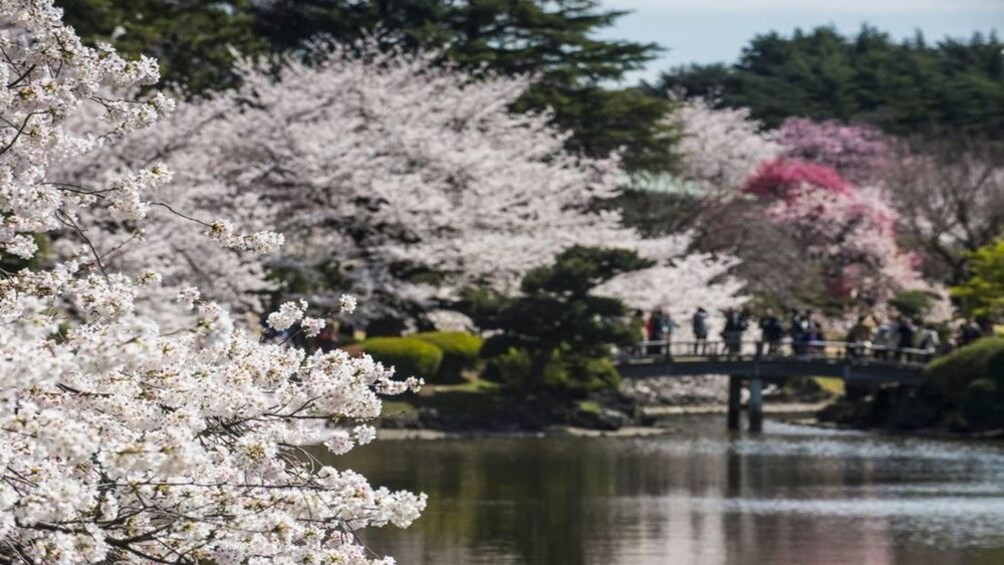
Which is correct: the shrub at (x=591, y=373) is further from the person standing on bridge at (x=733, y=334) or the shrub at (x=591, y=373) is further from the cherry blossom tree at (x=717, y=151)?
the cherry blossom tree at (x=717, y=151)

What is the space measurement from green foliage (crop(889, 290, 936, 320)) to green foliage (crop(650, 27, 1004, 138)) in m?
21.4

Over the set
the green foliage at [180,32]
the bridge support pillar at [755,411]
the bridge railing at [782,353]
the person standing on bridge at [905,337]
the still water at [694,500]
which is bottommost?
the still water at [694,500]

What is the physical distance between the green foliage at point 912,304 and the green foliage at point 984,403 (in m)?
11.9

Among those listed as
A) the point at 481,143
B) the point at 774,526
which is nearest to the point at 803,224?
the point at 481,143

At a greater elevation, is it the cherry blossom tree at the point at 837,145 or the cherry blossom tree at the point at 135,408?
the cherry blossom tree at the point at 837,145

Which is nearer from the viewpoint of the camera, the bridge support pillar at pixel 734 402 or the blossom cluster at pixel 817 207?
the bridge support pillar at pixel 734 402

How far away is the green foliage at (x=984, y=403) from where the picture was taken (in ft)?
110

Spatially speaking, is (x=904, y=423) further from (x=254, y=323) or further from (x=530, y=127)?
(x=254, y=323)

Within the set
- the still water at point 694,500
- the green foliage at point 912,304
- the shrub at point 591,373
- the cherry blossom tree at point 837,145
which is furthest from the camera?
the cherry blossom tree at point 837,145

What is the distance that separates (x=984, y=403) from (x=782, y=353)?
5475 millimetres

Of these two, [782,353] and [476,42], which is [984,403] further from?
[476,42]

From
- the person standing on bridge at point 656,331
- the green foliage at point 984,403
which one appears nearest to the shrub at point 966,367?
the green foliage at point 984,403

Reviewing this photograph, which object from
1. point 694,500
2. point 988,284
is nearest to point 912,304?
point 988,284

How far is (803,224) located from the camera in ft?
181
